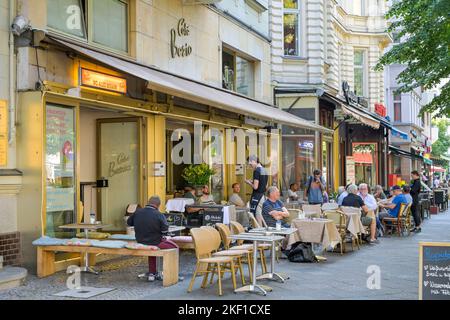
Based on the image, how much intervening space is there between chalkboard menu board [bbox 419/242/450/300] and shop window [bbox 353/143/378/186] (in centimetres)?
2169

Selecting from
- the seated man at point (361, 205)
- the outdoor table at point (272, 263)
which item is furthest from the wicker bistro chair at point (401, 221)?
the outdoor table at point (272, 263)

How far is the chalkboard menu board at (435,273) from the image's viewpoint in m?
6.41

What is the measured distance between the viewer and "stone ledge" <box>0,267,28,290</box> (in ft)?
26.1

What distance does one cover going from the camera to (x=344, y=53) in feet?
92.8

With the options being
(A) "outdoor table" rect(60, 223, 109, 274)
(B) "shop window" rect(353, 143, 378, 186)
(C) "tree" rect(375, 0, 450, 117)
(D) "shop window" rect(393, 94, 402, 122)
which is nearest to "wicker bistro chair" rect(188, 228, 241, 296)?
(A) "outdoor table" rect(60, 223, 109, 274)

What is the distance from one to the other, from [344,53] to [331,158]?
22.6 feet

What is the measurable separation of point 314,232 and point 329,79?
13899 mm

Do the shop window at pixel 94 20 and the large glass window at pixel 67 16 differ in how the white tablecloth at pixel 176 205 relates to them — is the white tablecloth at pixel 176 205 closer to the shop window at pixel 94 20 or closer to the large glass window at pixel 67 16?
the shop window at pixel 94 20

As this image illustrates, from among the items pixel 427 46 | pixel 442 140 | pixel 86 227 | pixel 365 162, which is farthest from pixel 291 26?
pixel 442 140

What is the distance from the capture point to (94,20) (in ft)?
35.8

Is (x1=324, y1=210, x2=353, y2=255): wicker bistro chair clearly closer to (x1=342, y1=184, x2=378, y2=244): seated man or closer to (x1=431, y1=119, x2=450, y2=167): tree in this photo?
(x1=342, y1=184, x2=378, y2=244): seated man

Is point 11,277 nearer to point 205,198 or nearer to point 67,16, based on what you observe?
point 67,16

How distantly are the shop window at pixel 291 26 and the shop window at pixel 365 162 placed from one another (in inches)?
315
